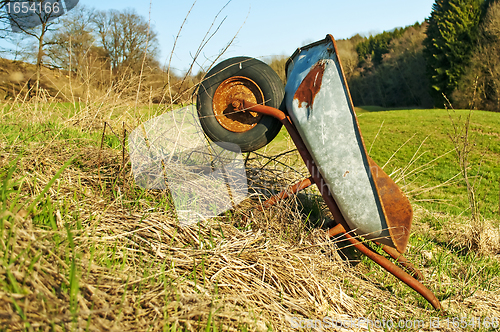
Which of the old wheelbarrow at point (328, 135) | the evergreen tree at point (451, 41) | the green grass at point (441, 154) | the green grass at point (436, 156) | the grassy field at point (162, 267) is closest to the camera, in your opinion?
the grassy field at point (162, 267)

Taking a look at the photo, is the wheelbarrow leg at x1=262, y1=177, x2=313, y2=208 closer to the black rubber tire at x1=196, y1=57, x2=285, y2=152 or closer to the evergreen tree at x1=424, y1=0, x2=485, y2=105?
the black rubber tire at x1=196, y1=57, x2=285, y2=152

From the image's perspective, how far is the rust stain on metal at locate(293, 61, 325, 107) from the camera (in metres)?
1.79

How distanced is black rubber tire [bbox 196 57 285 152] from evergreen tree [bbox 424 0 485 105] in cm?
3087

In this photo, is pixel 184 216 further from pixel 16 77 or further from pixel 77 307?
pixel 16 77

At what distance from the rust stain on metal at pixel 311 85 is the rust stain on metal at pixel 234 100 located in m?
0.32

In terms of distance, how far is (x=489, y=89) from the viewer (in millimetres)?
19750

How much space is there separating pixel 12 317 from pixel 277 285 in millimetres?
1093

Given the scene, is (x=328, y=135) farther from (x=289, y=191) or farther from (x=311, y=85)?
(x=289, y=191)

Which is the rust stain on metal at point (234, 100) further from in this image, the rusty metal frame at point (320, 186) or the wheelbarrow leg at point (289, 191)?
the wheelbarrow leg at point (289, 191)

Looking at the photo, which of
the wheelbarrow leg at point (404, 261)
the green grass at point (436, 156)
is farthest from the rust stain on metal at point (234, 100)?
the green grass at point (436, 156)

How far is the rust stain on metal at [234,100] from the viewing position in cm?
209

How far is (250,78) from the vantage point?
6.77ft

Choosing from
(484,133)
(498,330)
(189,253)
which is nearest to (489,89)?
(484,133)

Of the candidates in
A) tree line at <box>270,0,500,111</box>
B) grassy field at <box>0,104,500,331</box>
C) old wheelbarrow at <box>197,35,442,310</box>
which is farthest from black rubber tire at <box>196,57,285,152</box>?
tree line at <box>270,0,500,111</box>
